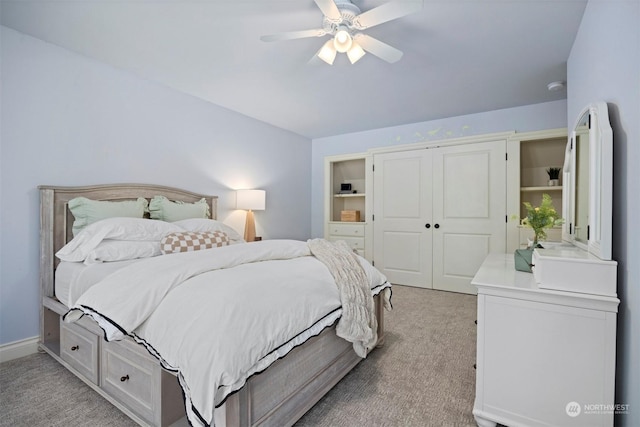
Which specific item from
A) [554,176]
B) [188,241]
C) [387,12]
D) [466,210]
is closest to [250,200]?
[188,241]

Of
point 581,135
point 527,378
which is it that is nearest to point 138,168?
point 527,378

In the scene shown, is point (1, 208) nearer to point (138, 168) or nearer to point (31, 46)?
point (138, 168)

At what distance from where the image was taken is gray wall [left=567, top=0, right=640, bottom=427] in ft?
3.60

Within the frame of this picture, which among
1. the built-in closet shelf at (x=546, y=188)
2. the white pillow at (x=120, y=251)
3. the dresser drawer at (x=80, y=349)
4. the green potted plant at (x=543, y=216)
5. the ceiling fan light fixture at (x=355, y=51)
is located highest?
the ceiling fan light fixture at (x=355, y=51)

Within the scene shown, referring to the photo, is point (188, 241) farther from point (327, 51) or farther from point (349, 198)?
point (349, 198)

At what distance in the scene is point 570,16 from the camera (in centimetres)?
192

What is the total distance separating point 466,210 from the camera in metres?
3.82

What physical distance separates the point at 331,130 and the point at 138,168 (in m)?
2.80

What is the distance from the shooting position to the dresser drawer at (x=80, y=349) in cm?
166

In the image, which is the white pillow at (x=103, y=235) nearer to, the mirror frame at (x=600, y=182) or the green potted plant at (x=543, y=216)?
the green potted plant at (x=543, y=216)

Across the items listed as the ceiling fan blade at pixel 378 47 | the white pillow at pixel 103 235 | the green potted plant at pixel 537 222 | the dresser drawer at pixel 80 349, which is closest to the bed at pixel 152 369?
the dresser drawer at pixel 80 349

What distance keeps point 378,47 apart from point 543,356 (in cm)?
196

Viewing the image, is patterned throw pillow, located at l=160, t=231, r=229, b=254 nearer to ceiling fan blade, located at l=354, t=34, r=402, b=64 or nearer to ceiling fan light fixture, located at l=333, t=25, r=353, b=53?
ceiling fan light fixture, located at l=333, t=25, r=353, b=53

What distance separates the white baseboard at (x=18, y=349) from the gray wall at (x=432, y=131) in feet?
12.0
